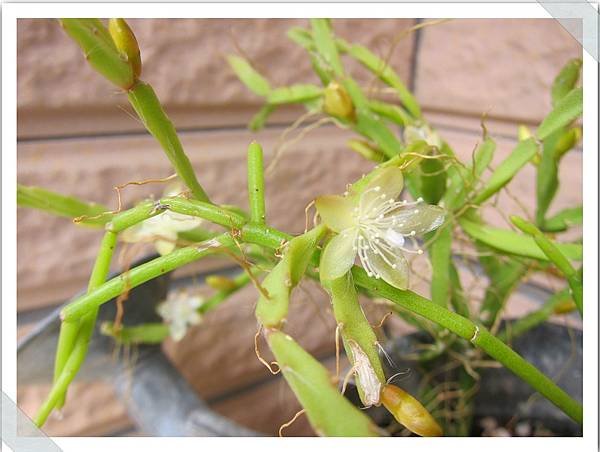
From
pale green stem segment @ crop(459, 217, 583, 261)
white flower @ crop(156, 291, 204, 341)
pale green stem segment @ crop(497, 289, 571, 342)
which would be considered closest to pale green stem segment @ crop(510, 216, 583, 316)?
pale green stem segment @ crop(459, 217, 583, 261)

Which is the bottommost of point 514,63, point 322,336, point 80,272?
point 322,336

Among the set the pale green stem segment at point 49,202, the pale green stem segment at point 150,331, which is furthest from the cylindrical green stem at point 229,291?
the pale green stem segment at point 49,202

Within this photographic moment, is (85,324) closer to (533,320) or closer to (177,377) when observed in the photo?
(177,377)

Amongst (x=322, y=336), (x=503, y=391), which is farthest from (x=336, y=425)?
(x=322, y=336)

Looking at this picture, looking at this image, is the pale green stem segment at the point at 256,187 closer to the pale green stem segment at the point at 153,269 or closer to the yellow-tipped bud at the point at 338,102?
the pale green stem segment at the point at 153,269

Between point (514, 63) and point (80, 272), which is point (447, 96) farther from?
point (80, 272)

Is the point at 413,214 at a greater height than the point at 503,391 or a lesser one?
greater
